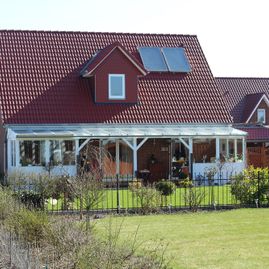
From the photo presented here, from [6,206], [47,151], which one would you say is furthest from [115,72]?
[6,206]

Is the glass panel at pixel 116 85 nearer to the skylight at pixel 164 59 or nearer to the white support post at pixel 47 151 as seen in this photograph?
the skylight at pixel 164 59

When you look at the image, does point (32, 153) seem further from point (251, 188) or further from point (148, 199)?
point (251, 188)

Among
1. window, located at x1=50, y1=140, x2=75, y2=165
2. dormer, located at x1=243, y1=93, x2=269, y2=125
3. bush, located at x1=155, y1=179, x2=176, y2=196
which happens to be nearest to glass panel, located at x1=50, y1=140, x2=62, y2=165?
window, located at x1=50, y1=140, x2=75, y2=165

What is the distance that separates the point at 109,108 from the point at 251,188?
13587 mm

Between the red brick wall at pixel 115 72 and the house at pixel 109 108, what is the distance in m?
0.05

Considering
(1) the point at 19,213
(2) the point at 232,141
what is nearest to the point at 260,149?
(2) the point at 232,141

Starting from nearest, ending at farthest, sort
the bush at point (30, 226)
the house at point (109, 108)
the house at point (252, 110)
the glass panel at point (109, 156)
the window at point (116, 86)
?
the bush at point (30, 226)
the house at point (109, 108)
the glass panel at point (109, 156)
the window at point (116, 86)
the house at point (252, 110)

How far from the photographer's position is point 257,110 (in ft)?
162

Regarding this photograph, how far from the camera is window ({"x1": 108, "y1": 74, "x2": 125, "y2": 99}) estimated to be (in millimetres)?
34906

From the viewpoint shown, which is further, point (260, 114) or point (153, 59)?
point (260, 114)

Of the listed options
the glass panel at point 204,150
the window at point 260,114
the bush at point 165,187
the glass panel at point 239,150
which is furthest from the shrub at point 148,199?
the window at point 260,114

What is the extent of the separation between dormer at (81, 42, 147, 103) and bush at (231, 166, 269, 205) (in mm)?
13223

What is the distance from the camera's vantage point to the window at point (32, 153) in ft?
105

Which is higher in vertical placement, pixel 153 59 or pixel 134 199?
pixel 153 59
